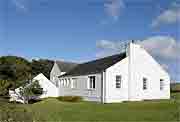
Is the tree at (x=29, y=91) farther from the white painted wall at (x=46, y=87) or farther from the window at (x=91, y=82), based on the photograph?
the window at (x=91, y=82)

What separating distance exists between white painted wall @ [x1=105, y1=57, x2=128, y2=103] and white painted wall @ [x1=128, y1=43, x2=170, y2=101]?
22.0 inches

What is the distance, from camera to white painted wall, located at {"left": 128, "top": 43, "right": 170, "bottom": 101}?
30.1 meters

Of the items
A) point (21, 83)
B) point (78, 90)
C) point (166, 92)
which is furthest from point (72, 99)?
point (166, 92)

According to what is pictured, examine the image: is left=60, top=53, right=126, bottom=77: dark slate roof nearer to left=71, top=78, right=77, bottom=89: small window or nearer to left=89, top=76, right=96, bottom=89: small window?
left=89, top=76, right=96, bottom=89: small window

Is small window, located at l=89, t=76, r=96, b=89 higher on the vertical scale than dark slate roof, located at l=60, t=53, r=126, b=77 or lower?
lower

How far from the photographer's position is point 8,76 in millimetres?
46469

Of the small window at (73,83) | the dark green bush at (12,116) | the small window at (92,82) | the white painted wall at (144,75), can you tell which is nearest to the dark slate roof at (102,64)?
the small window at (92,82)

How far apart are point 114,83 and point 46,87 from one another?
51.8 ft

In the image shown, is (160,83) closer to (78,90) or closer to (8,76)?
(78,90)

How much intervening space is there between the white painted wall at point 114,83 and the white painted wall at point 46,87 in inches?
568

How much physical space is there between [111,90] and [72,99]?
684 centimetres

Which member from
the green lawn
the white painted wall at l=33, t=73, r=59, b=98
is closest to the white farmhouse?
the green lawn

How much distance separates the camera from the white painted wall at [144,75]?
3009 cm

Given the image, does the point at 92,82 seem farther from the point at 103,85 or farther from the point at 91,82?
the point at 103,85
